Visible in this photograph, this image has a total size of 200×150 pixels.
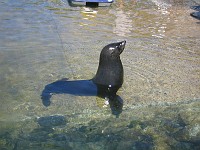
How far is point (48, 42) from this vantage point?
6824 mm

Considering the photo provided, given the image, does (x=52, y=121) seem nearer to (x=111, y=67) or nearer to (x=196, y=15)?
(x=111, y=67)

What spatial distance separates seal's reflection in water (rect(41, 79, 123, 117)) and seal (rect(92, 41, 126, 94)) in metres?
0.05

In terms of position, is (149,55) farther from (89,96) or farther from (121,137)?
(121,137)

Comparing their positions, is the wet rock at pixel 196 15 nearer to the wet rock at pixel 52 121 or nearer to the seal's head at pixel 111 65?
the seal's head at pixel 111 65

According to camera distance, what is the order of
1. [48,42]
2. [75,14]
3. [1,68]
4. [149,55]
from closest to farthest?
1. [1,68]
2. [149,55]
3. [48,42]
4. [75,14]

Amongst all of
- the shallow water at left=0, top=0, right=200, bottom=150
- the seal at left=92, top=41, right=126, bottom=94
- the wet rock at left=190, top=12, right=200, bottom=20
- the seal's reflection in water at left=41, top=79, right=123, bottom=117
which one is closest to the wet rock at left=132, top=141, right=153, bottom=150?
the shallow water at left=0, top=0, right=200, bottom=150

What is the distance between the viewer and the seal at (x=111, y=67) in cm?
463

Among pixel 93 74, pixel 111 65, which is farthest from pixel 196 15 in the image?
pixel 111 65

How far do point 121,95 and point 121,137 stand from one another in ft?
3.50

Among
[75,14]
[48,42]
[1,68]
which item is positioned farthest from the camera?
[75,14]

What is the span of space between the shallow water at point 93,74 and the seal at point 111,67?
0.71 ft

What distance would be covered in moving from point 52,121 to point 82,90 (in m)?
0.87

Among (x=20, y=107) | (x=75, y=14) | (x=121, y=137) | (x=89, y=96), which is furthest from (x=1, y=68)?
(x=75, y=14)

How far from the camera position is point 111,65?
464cm
